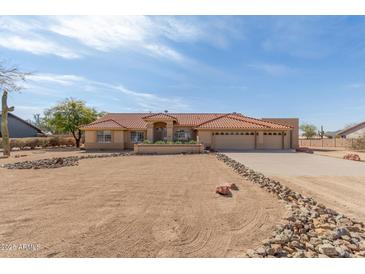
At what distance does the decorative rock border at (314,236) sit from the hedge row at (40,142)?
3720 centimetres

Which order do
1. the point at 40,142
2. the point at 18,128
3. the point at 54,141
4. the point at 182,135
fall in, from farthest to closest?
the point at 18,128, the point at 54,141, the point at 40,142, the point at 182,135

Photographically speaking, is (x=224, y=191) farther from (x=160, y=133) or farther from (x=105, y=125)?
(x=105, y=125)

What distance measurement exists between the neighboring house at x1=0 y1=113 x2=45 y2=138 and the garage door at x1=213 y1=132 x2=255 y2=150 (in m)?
37.9

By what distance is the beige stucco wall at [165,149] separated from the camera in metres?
23.8

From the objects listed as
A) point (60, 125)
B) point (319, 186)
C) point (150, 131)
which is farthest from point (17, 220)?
point (60, 125)

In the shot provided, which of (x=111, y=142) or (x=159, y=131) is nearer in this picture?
(x=111, y=142)

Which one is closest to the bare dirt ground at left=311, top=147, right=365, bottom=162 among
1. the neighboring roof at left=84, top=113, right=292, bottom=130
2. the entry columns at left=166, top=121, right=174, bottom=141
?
the neighboring roof at left=84, top=113, right=292, bottom=130

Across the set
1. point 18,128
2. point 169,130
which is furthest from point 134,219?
point 18,128

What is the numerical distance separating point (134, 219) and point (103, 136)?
25399mm

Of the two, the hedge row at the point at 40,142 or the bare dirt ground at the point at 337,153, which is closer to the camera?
the bare dirt ground at the point at 337,153

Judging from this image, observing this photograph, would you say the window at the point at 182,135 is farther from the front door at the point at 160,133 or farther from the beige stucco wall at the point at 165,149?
the beige stucco wall at the point at 165,149

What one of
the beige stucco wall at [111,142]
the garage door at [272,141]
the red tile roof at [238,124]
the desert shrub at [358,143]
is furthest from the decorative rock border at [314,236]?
the desert shrub at [358,143]

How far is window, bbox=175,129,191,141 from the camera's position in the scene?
29.8 meters

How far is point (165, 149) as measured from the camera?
23875 mm
